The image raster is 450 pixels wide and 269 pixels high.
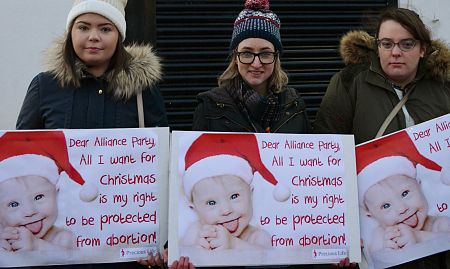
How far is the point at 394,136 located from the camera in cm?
305

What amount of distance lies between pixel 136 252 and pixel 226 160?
595mm

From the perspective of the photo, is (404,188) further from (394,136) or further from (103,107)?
(103,107)

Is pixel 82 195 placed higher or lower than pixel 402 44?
lower

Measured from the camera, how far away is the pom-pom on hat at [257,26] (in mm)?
3148

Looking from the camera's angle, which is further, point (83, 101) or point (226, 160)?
point (83, 101)

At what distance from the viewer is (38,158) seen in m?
2.84

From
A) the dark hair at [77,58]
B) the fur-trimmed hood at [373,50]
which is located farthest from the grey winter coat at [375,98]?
the dark hair at [77,58]

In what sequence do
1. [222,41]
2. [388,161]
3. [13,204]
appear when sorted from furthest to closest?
[222,41]
[388,161]
[13,204]

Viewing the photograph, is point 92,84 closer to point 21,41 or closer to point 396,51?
point 396,51

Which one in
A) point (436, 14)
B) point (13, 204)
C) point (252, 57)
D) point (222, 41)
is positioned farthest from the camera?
point (222, 41)

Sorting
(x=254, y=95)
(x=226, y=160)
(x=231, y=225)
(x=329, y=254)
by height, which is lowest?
(x=329, y=254)

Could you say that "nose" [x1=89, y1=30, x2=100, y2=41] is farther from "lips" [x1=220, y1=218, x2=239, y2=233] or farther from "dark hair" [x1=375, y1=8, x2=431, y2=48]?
"dark hair" [x1=375, y1=8, x2=431, y2=48]

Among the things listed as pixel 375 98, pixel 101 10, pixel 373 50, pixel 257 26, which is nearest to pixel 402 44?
pixel 373 50

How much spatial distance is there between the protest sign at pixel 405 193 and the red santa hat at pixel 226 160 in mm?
446
